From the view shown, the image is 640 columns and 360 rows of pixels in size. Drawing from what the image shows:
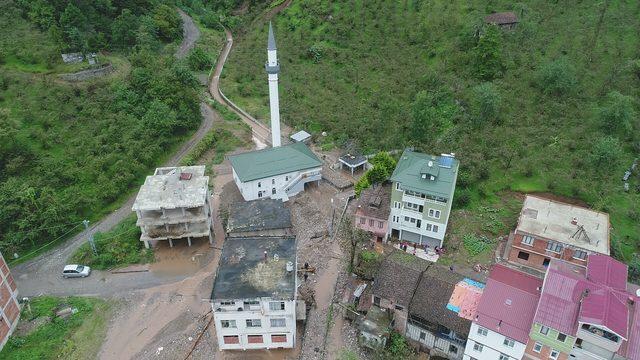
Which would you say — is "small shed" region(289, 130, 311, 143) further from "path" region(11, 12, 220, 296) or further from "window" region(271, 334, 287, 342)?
"window" region(271, 334, 287, 342)

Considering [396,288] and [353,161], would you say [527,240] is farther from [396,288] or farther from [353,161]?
[353,161]

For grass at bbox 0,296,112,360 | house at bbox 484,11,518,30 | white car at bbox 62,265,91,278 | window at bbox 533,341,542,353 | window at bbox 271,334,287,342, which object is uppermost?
house at bbox 484,11,518,30

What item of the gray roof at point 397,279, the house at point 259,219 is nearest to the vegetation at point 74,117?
the house at point 259,219

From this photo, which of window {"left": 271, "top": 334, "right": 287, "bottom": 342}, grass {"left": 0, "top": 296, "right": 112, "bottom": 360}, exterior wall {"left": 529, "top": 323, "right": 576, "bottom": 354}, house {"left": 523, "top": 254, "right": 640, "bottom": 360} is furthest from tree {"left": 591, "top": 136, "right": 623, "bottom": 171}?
grass {"left": 0, "top": 296, "right": 112, "bottom": 360}

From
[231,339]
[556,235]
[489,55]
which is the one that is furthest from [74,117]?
[489,55]

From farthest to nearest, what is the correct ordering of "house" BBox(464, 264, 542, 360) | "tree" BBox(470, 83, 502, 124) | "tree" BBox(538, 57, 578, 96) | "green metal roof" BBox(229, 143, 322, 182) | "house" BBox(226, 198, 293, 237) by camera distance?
1. "tree" BBox(538, 57, 578, 96)
2. "tree" BBox(470, 83, 502, 124)
3. "green metal roof" BBox(229, 143, 322, 182)
4. "house" BBox(226, 198, 293, 237)
5. "house" BBox(464, 264, 542, 360)

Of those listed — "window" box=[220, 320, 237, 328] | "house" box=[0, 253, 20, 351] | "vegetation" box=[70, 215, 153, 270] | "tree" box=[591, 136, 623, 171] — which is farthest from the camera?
"tree" box=[591, 136, 623, 171]

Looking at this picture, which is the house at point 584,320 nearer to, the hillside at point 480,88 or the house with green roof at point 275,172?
the hillside at point 480,88
